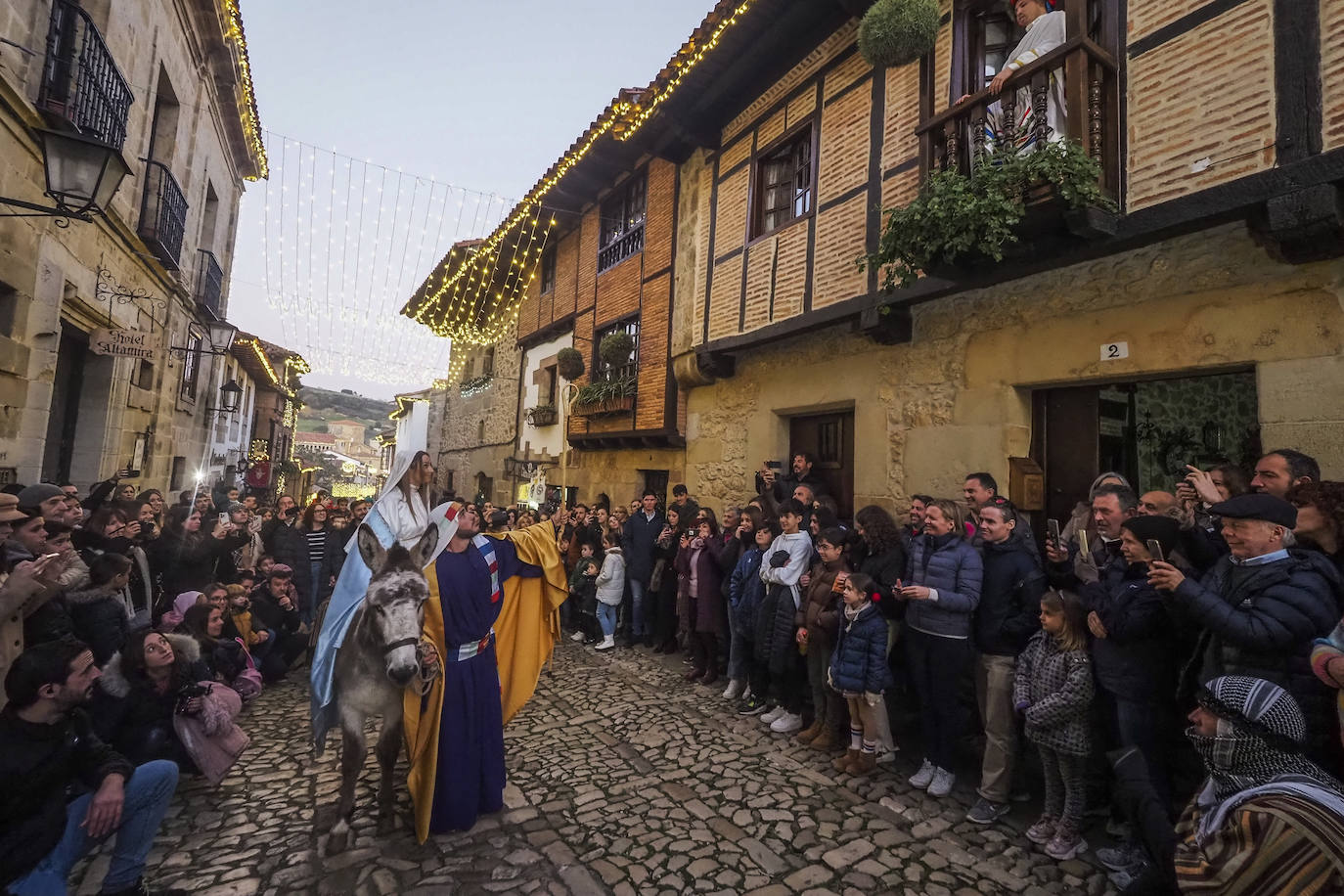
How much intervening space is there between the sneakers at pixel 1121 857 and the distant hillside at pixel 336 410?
83595 mm

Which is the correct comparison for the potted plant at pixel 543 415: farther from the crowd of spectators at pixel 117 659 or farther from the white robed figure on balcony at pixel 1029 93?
the white robed figure on balcony at pixel 1029 93

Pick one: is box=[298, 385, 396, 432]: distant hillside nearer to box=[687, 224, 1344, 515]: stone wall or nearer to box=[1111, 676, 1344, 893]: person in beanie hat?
box=[687, 224, 1344, 515]: stone wall

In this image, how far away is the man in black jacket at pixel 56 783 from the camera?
222 centimetres

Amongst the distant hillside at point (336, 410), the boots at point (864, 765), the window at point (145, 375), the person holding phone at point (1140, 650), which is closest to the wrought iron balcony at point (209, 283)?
the window at point (145, 375)

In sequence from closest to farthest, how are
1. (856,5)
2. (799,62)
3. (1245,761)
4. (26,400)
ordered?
1. (1245,761)
2. (26,400)
3. (856,5)
4. (799,62)

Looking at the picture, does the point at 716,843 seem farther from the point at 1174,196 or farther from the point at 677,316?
the point at 677,316

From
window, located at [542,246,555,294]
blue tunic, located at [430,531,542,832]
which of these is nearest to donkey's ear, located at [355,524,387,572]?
blue tunic, located at [430,531,542,832]

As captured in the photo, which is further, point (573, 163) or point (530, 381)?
point (530, 381)

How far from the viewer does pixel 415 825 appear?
3.28 m

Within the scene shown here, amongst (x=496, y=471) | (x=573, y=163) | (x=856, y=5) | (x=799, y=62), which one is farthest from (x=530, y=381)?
(x=856, y=5)

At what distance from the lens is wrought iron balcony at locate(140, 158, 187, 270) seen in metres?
7.84

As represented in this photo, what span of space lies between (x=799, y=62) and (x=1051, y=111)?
4.07 metres

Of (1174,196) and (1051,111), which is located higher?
(1051,111)

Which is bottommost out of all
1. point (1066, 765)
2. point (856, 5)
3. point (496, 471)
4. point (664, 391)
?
point (1066, 765)
